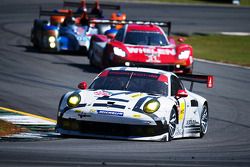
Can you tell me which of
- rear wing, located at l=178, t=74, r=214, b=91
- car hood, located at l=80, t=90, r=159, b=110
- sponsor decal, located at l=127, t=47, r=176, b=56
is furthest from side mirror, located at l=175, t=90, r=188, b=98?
sponsor decal, located at l=127, t=47, r=176, b=56

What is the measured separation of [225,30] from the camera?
3959 cm

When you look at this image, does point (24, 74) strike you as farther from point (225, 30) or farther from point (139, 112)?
point (225, 30)

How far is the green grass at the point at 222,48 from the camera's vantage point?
28.8 m

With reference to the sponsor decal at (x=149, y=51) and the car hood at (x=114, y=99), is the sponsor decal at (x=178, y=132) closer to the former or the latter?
the car hood at (x=114, y=99)

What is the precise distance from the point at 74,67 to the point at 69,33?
10.1ft

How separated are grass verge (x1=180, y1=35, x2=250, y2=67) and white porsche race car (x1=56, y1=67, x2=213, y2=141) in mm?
13535

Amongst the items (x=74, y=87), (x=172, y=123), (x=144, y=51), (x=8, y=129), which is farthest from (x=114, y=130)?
(x=144, y=51)

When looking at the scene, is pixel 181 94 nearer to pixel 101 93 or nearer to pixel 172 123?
pixel 172 123

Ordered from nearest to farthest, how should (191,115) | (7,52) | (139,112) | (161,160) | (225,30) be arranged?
1. (161,160)
2. (139,112)
3. (191,115)
4. (7,52)
5. (225,30)

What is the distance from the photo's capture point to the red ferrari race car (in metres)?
22.7

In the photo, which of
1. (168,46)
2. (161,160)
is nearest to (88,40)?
(168,46)

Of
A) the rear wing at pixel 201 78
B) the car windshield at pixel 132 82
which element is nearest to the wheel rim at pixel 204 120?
the rear wing at pixel 201 78

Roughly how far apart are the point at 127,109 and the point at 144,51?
10413mm

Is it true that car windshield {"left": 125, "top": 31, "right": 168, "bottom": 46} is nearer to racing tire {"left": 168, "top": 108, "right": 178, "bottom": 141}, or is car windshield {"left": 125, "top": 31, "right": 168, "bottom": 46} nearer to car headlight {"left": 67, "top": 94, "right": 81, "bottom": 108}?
racing tire {"left": 168, "top": 108, "right": 178, "bottom": 141}
